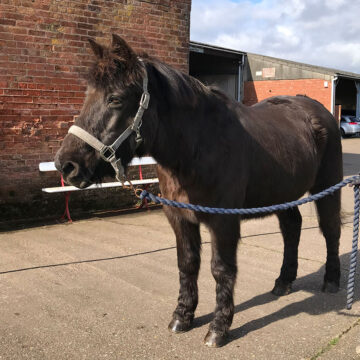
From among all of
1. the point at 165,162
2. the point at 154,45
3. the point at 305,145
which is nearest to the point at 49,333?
the point at 165,162

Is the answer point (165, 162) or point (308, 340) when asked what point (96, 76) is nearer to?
point (165, 162)

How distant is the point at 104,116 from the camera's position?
250 centimetres

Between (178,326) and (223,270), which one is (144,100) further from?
(178,326)

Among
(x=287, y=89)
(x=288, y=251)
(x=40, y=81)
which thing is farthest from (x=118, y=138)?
(x=287, y=89)

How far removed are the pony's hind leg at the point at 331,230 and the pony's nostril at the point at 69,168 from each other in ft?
8.77

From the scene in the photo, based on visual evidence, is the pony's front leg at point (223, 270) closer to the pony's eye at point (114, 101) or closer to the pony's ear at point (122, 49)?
the pony's eye at point (114, 101)

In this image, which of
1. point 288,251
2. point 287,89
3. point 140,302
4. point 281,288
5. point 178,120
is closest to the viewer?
point 178,120

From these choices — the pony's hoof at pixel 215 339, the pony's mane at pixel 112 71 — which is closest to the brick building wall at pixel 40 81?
the pony's mane at pixel 112 71

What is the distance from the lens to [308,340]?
3131mm

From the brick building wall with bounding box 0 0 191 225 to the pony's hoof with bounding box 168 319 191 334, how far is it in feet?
12.7

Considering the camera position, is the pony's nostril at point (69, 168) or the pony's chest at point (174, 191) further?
the pony's chest at point (174, 191)

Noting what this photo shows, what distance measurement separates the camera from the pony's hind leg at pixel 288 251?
4074mm

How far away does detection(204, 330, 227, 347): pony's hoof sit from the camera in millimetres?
3016

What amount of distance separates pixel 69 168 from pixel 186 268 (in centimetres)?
135
